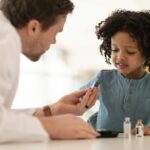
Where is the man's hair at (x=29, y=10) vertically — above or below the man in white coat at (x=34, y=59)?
above

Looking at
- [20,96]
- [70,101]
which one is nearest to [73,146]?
[70,101]

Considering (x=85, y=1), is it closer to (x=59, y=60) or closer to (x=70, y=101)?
(x=59, y=60)

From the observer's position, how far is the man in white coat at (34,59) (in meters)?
0.98

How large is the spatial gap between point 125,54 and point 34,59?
50 cm

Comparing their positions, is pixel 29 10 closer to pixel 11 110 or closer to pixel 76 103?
pixel 11 110

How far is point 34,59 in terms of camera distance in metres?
1.33

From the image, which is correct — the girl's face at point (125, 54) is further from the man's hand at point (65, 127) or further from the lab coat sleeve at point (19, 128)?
the lab coat sleeve at point (19, 128)

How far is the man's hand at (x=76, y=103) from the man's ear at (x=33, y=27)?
0.33 metres

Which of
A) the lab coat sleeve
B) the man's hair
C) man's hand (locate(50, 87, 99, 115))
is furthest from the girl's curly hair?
the lab coat sleeve

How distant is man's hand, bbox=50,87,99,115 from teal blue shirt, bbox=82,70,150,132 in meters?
0.21

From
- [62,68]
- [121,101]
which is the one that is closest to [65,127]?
[121,101]

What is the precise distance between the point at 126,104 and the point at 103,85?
15cm

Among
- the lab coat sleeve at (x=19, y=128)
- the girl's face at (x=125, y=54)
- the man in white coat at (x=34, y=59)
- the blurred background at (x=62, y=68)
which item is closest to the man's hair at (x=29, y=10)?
the man in white coat at (x=34, y=59)

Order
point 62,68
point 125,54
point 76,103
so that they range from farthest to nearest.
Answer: point 62,68 → point 125,54 → point 76,103
